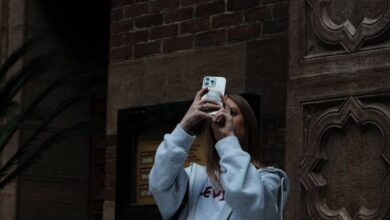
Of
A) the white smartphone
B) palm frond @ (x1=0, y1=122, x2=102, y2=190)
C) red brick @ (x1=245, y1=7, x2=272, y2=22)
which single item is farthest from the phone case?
palm frond @ (x1=0, y1=122, x2=102, y2=190)

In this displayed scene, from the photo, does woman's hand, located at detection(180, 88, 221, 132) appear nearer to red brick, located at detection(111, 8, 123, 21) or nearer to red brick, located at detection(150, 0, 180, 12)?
red brick, located at detection(150, 0, 180, 12)

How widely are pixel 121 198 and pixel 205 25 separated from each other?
1.41m

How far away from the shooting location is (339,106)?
564cm

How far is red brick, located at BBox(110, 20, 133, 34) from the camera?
25.7 ft

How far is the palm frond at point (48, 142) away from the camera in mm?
8469

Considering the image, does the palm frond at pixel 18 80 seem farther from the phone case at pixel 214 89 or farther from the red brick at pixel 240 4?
the phone case at pixel 214 89

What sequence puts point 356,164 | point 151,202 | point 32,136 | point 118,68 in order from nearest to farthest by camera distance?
1. point 356,164
2. point 151,202
3. point 118,68
4. point 32,136

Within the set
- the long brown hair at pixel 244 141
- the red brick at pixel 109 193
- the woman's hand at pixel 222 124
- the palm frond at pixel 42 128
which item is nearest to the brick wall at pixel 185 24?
the palm frond at pixel 42 128

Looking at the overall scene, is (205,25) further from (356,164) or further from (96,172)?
(96,172)

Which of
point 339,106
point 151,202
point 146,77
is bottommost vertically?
point 151,202

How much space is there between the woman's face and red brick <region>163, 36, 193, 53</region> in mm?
3515

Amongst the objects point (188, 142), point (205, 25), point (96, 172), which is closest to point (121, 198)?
point (205, 25)

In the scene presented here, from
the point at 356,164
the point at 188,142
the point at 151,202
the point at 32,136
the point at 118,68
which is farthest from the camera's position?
the point at 32,136

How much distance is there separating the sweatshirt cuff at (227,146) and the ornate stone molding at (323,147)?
192cm
